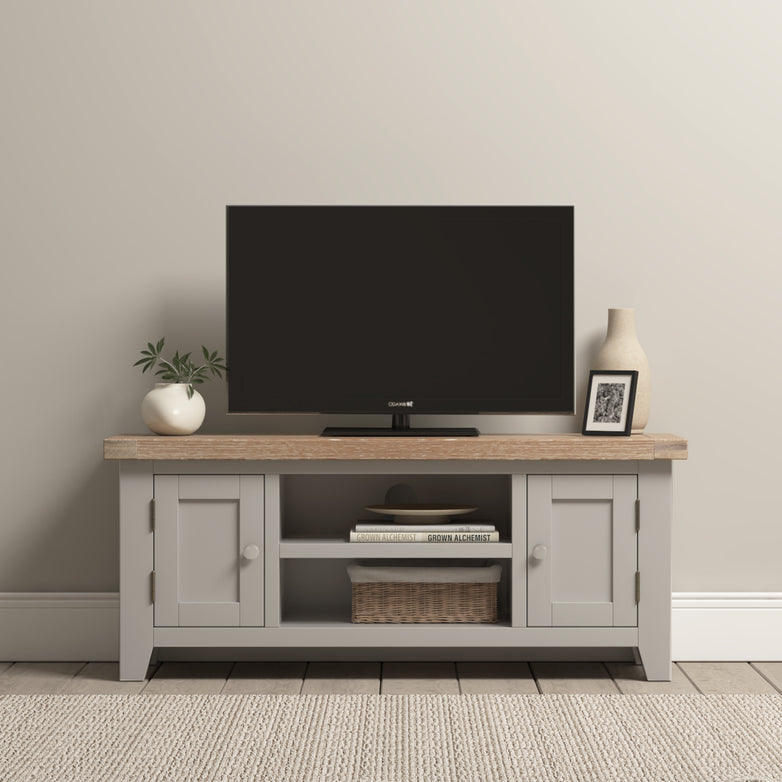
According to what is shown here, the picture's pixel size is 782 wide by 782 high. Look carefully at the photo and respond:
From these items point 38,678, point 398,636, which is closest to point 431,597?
point 398,636

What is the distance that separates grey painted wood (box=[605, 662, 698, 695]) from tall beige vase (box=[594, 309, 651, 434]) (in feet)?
2.28

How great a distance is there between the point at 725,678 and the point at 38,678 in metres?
1.97

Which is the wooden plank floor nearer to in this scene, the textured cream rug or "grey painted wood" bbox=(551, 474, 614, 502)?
the textured cream rug

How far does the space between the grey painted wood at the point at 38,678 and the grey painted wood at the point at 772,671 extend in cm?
198

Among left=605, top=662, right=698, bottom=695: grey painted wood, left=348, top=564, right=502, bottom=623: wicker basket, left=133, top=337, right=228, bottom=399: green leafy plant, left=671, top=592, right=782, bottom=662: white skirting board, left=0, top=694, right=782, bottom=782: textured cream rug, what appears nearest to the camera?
left=0, top=694, right=782, bottom=782: textured cream rug

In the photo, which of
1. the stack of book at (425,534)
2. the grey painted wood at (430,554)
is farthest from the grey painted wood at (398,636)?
the stack of book at (425,534)

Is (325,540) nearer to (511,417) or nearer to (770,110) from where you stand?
(511,417)

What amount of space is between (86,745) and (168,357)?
1.21 meters

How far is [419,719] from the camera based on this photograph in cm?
233

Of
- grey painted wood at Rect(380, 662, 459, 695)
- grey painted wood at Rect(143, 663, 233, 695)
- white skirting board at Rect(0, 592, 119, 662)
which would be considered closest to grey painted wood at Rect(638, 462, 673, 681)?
grey painted wood at Rect(380, 662, 459, 695)

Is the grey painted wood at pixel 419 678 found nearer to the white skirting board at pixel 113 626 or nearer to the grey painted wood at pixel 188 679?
the grey painted wood at pixel 188 679

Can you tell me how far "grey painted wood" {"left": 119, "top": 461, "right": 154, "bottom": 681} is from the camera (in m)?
2.63

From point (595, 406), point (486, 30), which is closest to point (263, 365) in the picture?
point (595, 406)

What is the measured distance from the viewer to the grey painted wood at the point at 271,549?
2635 mm
